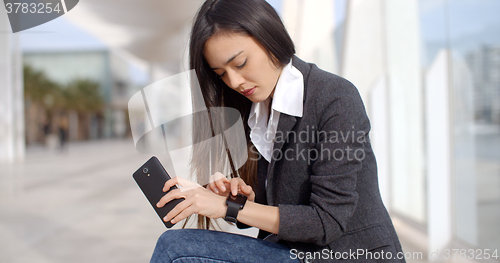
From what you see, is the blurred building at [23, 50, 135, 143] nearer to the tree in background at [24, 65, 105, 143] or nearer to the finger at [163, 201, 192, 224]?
the tree in background at [24, 65, 105, 143]

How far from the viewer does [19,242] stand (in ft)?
9.52

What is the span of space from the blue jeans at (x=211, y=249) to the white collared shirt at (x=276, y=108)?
0.29m

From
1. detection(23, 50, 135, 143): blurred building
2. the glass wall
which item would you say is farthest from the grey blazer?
detection(23, 50, 135, 143): blurred building

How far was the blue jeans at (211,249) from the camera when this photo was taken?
961mm

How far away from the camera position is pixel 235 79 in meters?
1.08

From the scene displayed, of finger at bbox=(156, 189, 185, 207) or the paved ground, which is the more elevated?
finger at bbox=(156, 189, 185, 207)

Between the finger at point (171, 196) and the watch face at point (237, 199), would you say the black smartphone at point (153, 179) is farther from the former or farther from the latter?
the watch face at point (237, 199)

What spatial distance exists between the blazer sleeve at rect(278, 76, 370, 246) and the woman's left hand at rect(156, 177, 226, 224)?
0.57ft

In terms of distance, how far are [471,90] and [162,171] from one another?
6.92ft

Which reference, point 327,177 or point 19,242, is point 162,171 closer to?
point 327,177

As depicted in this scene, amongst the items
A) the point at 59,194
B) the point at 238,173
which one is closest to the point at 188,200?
the point at 238,173

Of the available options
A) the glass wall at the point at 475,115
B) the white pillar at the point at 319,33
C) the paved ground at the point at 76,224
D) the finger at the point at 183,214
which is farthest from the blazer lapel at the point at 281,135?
the white pillar at the point at 319,33

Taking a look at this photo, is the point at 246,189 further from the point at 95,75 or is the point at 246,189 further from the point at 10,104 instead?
the point at 95,75

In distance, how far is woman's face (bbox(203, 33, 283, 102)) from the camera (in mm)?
1031
